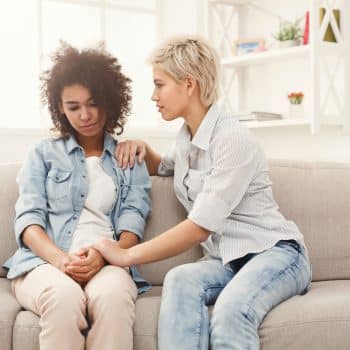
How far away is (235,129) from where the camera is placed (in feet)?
6.90

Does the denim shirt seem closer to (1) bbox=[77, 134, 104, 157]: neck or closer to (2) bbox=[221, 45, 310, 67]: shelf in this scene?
(1) bbox=[77, 134, 104, 157]: neck

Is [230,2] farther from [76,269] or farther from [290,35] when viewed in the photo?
[76,269]

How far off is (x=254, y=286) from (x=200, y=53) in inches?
29.0

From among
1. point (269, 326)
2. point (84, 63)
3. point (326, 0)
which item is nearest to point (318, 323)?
point (269, 326)

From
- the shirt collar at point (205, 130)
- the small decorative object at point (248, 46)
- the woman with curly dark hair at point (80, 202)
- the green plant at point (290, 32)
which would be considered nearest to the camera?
the woman with curly dark hair at point (80, 202)

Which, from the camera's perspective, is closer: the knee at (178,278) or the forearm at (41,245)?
the knee at (178,278)

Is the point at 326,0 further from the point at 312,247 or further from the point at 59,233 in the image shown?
the point at 59,233

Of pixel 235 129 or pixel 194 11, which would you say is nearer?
pixel 235 129

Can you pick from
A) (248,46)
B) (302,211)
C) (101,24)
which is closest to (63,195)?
(302,211)

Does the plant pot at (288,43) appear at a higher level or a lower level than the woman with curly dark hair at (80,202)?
higher

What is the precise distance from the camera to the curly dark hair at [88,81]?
2318 millimetres

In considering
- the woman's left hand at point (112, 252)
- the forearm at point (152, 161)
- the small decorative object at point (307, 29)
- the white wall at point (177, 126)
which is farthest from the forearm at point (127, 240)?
the small decorative object at point (307, 29)

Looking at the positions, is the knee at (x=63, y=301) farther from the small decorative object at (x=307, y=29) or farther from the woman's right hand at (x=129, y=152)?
the small decorative object at (x=307, y=29)

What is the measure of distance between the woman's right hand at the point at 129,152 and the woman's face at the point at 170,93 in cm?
23
